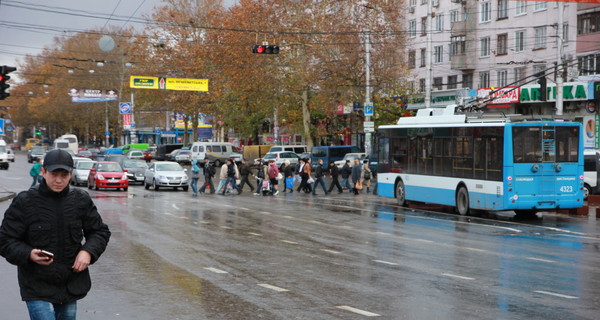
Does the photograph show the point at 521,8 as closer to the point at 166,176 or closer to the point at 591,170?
the point at 591,170

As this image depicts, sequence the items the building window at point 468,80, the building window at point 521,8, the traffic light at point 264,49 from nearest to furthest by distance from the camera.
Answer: the traffic light at point 264,49 → the building window at point 521,8 → the building window at point 468,80

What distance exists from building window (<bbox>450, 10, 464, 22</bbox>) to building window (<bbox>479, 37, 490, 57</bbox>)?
3.46 metres

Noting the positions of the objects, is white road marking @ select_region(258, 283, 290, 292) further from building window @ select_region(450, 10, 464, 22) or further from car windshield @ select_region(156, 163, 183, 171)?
building window @ select_region(450, 10, 464, 22)

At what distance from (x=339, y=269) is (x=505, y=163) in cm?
1161

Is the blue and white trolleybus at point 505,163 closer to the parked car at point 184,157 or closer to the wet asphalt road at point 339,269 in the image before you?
the wet asphalt road at point 339,269

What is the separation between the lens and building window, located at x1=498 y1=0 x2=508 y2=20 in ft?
186

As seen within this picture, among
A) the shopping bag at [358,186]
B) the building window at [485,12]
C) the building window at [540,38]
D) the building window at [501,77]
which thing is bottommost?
the shopping bag at [358,186]

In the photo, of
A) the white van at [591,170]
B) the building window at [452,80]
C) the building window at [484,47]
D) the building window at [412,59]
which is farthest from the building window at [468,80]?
the white van at [591,170]

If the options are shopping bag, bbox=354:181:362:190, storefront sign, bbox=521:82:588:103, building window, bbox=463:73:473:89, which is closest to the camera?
shopping bag, bbox=354:181:362:190

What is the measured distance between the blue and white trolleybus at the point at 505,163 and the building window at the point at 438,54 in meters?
39.0

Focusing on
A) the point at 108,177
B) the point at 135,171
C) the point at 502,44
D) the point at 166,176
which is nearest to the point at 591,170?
the point at 166,176

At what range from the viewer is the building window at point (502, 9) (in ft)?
186

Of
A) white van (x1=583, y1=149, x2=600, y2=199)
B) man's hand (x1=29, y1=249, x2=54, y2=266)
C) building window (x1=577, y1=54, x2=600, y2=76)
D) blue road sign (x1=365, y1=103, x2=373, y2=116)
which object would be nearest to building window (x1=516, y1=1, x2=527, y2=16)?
building window (x1=577, y1=54, x2=600, y2=76)

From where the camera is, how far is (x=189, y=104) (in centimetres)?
7744
